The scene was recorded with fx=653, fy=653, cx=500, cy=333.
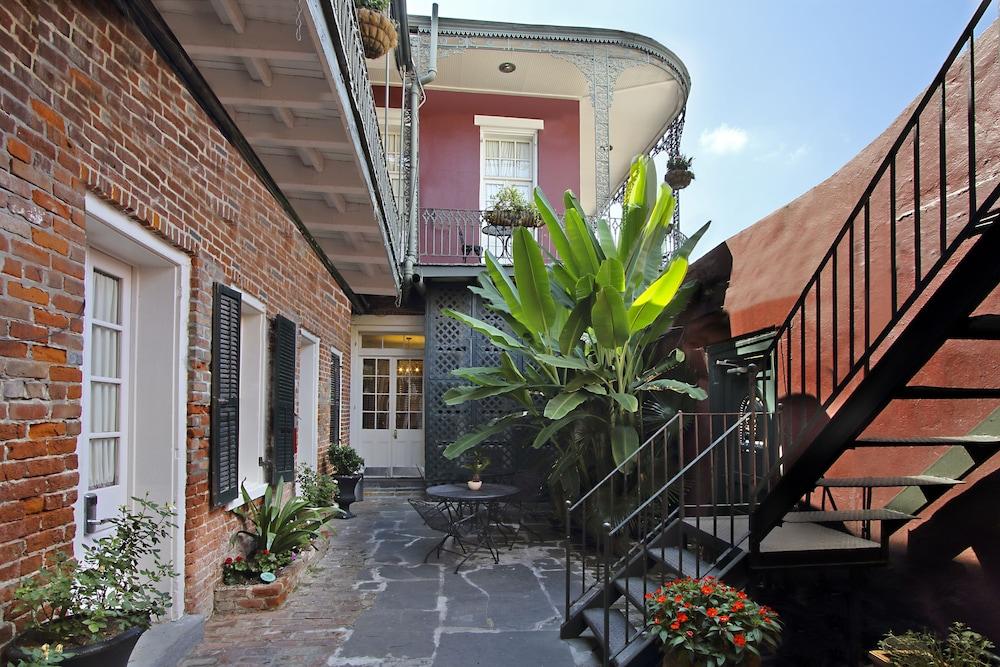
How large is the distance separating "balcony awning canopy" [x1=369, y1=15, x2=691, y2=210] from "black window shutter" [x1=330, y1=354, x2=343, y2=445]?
4432 millimetres

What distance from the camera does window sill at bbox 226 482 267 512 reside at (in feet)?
15.6

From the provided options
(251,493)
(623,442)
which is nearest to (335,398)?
(251,493)

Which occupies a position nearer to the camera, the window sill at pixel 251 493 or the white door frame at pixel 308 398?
the window sill at pixel 251 493

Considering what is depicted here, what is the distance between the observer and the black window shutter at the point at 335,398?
888cm

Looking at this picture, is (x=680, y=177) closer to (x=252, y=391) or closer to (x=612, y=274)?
(x=612, y=274)

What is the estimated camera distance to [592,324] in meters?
5.76

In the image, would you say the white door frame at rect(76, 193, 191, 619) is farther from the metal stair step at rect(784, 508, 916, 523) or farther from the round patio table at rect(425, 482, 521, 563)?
the metal stair step at rect(784, 508, 916, 523)

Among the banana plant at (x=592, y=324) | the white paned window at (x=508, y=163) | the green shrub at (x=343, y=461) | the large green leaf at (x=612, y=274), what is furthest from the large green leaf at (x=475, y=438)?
the white paned window at (x=508, y=163)

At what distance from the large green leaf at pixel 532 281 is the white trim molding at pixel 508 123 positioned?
18.6 ft

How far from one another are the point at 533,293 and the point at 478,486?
2273mm

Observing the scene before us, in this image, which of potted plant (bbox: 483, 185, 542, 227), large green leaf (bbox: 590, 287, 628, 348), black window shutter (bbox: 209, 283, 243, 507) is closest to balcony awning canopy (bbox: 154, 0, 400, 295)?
black window shutter (bbox: 209, 283, 243, 507)

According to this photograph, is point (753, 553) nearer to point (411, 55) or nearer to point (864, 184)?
point (864, 184)

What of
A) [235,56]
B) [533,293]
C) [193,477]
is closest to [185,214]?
[235,56]

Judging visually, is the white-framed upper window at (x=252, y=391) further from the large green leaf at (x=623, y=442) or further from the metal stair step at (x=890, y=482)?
the metal stair step at (x=890, y=482)
